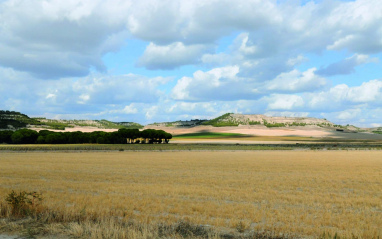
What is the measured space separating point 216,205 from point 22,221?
28.6ft

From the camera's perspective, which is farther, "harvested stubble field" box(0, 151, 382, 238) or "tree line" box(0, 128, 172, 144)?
"tree line" box(0, 128, 172, 144)

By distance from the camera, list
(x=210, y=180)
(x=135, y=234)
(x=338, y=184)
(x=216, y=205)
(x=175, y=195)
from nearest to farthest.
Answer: (x=135, y=234)
(x=216, y=205)
(x=175, y=195)
(x=338, y=184)
(x=210, y=180)

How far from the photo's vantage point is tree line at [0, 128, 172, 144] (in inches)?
4761

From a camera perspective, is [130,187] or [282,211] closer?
[282,211]

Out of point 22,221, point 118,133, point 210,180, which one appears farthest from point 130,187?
point 118,133

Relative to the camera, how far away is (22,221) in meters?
12.8

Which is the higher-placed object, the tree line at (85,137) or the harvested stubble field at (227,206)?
the tree line at (85,137)

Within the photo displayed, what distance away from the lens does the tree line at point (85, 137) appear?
12094cm

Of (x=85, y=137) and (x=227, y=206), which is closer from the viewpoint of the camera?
(x=227, y=206)

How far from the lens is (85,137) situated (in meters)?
124

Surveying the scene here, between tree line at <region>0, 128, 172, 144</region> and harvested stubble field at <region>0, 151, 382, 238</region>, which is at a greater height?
tree line at <region>0, 128, 172, 144</region>

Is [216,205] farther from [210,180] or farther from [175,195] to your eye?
[210,180]

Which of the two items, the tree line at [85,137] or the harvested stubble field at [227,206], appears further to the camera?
the tree line at [85,137]

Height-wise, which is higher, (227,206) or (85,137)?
(85,137)
